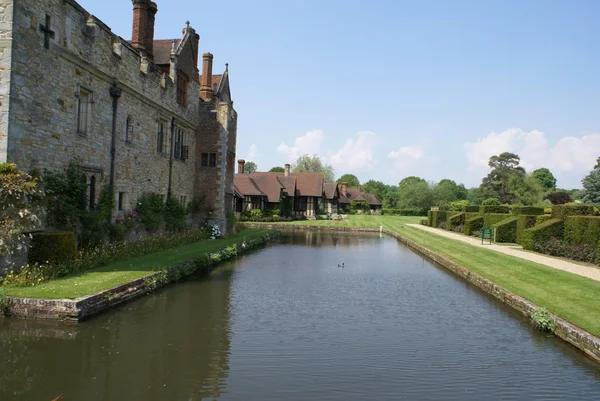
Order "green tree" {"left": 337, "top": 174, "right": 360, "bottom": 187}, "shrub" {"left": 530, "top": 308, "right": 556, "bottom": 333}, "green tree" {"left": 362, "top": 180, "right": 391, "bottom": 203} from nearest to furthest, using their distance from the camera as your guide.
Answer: "shrub" {"left": 530, "top": 308, "right": 556, "bottom": 333} < "green tree" {"left": 362, "top": 180, "right": 391, "bottom": 203} < "green tree" {"left": 337, "top": 174, "right": 360, "bottom": 187}

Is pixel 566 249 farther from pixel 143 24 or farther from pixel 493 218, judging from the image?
pixel 143 24

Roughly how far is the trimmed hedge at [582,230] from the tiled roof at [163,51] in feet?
71.5

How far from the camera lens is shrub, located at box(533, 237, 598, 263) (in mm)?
20750

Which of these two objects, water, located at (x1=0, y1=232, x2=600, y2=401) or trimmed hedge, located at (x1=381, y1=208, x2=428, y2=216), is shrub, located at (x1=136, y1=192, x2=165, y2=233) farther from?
trimmed hedge, located at (x1=381, y1=208, x2=428, y2=216)

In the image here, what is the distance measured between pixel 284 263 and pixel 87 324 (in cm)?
1258

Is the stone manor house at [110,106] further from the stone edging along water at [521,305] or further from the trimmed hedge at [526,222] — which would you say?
the trimmed hedge at [526,222]

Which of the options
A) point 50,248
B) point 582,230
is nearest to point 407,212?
point 582,230

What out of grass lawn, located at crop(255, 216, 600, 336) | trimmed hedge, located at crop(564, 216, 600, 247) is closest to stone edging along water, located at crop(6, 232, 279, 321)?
grass lawn, located at crop(255, 216, 600, 336)

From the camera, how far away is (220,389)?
744 centimetres

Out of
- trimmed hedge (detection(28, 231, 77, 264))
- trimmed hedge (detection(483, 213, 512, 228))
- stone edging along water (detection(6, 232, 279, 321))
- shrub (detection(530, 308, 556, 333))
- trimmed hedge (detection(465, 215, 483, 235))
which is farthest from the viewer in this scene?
trimmed hedge (detection(465, 215, 483, 235))

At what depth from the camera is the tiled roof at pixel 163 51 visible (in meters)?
27.2

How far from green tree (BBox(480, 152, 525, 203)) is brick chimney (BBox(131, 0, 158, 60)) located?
8198 centimetres

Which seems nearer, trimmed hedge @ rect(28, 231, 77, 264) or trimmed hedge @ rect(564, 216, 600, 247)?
trimmed hedge @ rect(28, 231, 77, 264)

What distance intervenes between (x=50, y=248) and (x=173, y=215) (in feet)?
40.3
